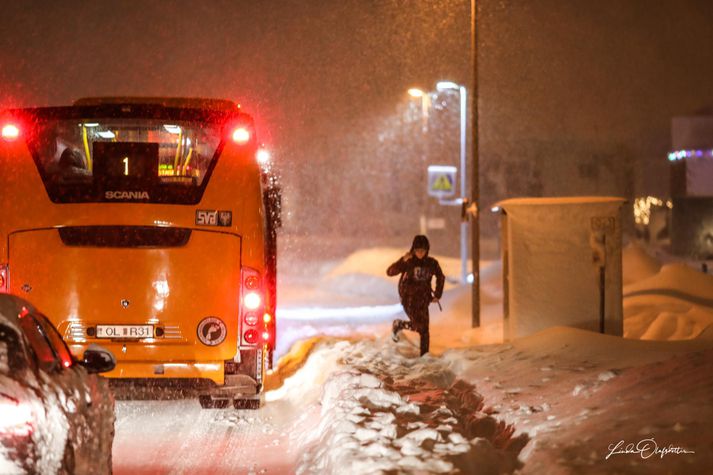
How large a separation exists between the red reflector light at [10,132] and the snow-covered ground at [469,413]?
3.18 meters

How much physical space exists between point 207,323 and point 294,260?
175 feet

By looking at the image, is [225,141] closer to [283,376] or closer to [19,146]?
[19,146]

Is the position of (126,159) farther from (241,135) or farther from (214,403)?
(214,403)

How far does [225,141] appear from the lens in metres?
9.69

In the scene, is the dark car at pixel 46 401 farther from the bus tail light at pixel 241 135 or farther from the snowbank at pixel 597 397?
the bus tail light at pixel 241 135

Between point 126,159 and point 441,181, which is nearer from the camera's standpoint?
point 126,159

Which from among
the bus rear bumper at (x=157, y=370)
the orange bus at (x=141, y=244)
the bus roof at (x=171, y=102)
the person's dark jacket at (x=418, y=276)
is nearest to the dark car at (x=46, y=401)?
the bus rear bumper at (x=157, y=370)

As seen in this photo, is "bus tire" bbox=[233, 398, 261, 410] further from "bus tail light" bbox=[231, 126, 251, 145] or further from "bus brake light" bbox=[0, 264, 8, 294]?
"bus tail light" bbox=[231, 126, 251, 145]

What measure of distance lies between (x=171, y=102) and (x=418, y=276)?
4.42 meters

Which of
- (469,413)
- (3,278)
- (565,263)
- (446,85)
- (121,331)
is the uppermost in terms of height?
(446,85)

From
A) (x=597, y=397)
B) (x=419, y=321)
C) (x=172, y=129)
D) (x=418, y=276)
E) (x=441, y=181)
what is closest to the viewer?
(x=597, y=397)

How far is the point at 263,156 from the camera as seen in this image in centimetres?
1084

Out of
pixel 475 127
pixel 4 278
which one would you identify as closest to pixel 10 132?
pixel 4 278

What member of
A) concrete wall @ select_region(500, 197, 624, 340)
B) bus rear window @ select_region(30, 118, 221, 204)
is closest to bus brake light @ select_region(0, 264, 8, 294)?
bus rear window @ select_region(30, 118, 221, 204)
